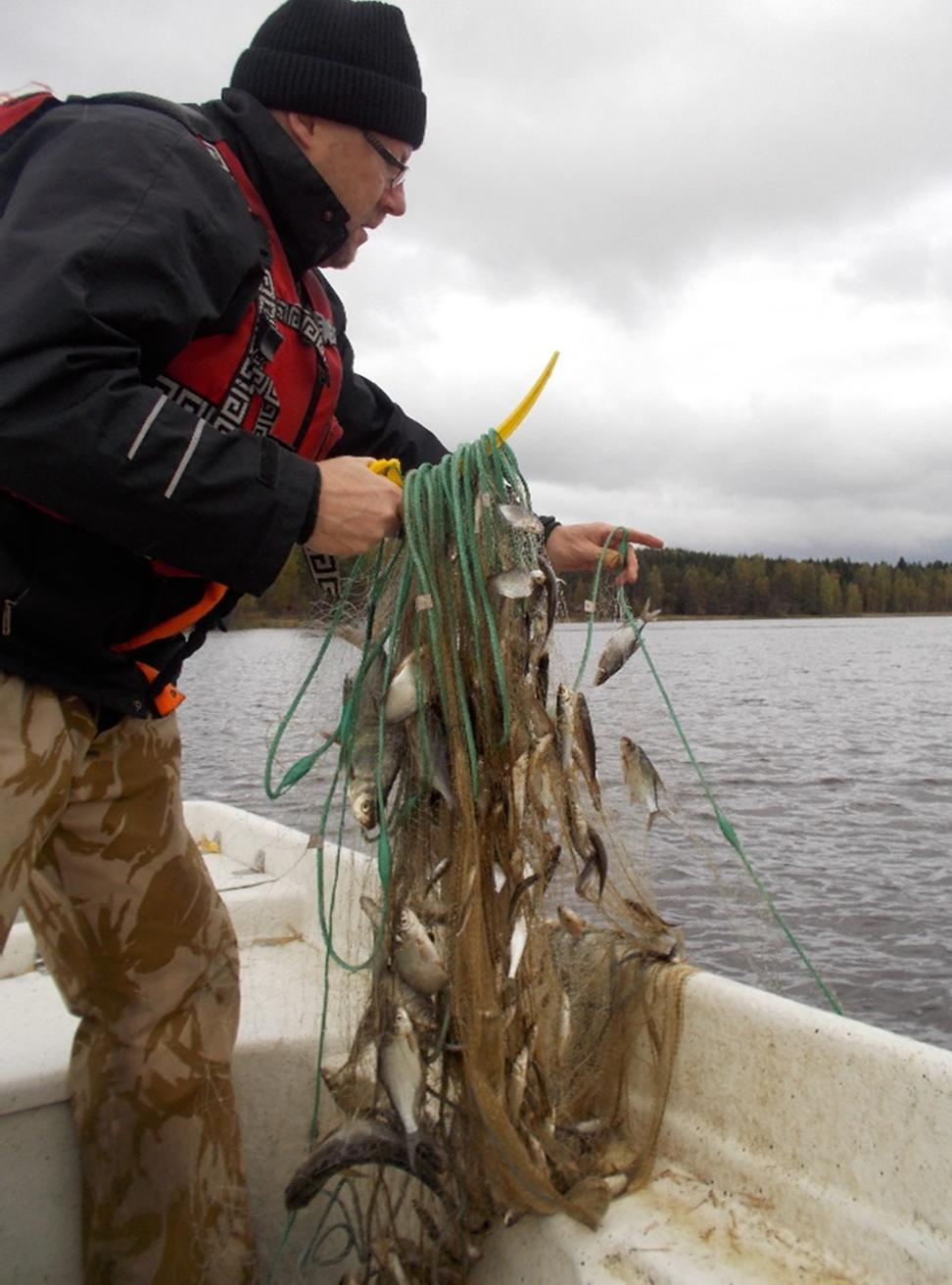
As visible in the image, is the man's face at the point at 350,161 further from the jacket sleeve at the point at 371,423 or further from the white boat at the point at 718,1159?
the white boat at the point at 718,1159

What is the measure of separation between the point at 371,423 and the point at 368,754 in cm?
132

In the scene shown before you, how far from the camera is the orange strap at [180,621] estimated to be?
2709mm

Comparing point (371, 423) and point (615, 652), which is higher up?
point (371, 423)

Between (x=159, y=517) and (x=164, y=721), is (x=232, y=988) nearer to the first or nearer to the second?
(x=164, y=721)

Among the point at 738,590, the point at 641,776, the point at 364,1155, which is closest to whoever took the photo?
the point at 364,1155

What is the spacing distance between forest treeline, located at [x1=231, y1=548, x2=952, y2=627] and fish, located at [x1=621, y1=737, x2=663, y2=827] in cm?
49

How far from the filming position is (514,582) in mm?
2607

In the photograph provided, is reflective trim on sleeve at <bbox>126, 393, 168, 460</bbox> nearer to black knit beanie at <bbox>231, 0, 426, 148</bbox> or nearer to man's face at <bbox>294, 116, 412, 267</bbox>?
man's face at <bbox>294, 116, 412, 267</bbox>

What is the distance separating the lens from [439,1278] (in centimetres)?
279

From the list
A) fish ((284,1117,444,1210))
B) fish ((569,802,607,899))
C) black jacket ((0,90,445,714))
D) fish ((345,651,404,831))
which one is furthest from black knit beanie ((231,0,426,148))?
fish ((284,1117,444,1210))

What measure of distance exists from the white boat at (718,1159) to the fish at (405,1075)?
0.43m

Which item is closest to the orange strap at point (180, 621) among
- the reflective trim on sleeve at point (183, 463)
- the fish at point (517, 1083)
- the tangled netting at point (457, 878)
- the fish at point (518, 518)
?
the tangled netting at point (457, 878)

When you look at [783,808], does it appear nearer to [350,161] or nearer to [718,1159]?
[718,1159]

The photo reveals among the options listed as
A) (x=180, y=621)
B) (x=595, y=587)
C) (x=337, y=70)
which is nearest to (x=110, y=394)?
(x=180, y=621)
